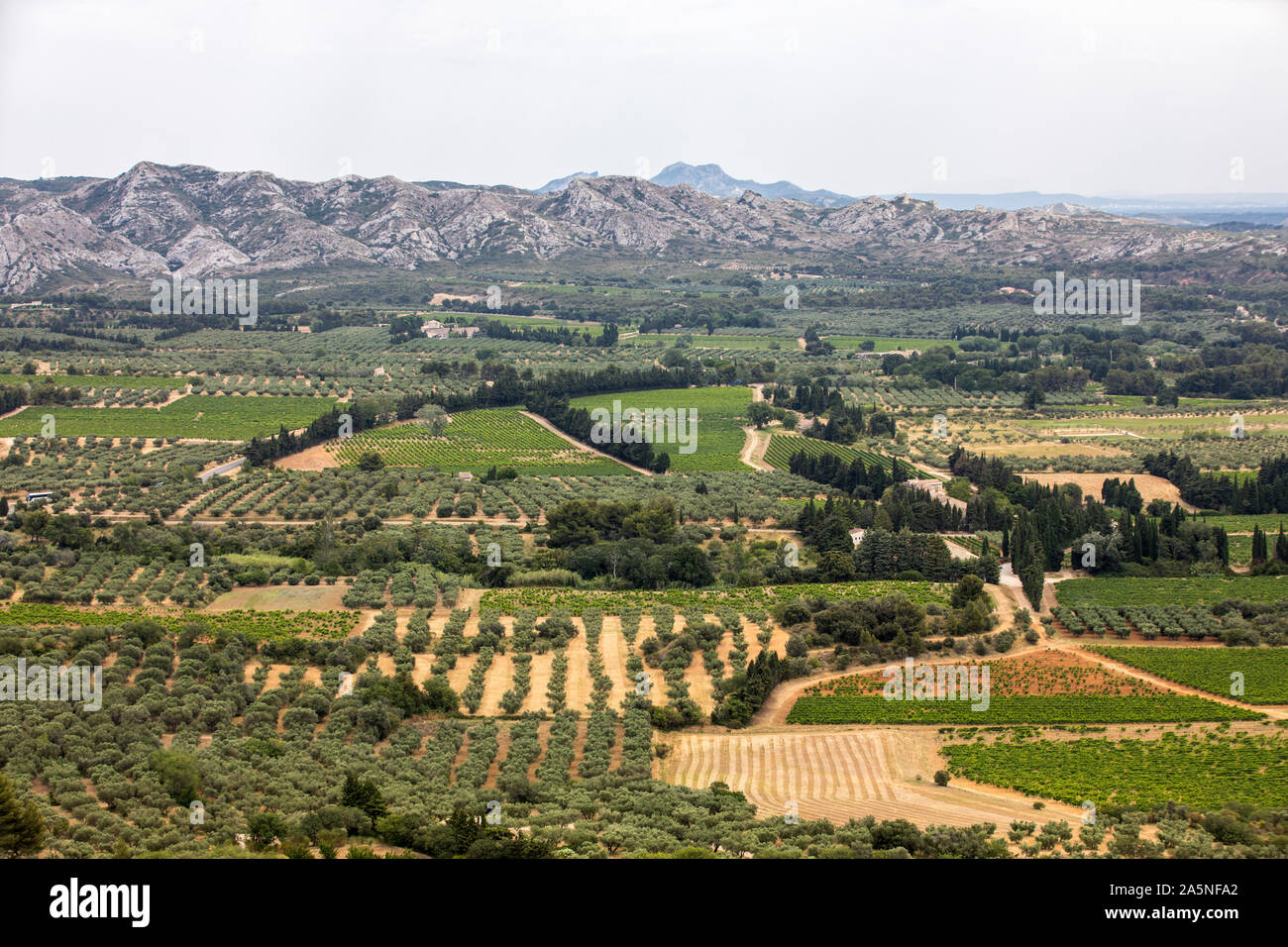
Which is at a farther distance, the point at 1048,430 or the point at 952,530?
the point at 1048,430

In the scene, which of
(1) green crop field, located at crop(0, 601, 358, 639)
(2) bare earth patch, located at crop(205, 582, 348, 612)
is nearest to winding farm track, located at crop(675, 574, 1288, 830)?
(1) green crop field, located at crop(0, 601, 358, 639)

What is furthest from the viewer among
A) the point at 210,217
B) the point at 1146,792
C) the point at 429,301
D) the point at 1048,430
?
the point at 210,217

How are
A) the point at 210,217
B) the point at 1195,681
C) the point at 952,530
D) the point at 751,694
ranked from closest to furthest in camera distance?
the point at 751,694 < the point at 1195,681 < the point at 952,530 < the point at 210,217

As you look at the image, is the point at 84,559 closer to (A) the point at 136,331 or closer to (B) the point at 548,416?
(B) the point at 548,416

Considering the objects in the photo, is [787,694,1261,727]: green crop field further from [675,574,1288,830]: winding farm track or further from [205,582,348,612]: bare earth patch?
[205,582,348,612]: bare earth patch

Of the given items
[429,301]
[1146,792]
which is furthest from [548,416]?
[429,301]

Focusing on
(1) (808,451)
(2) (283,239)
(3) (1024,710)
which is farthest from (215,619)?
(2) (283,239)

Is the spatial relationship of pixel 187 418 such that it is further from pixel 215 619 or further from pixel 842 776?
pixel 842 776
